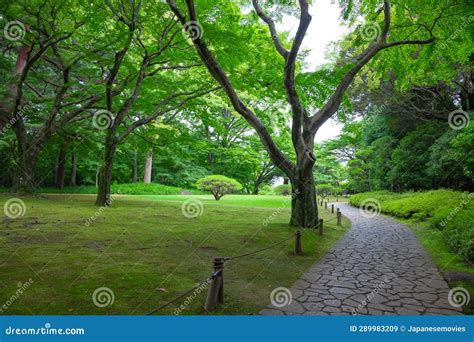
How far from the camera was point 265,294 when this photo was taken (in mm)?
4496

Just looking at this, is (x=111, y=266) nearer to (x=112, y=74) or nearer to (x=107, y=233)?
(x=107, y=233)

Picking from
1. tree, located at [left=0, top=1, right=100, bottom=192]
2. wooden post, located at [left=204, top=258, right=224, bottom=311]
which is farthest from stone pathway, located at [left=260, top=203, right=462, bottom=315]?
tree, located at [left=0, top=1, right=100, bottom=192]

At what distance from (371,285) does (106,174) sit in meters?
12.0

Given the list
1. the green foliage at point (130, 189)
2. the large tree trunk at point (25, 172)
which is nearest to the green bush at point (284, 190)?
the green foliage at point (130, 189)

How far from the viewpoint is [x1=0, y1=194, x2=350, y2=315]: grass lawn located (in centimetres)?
388

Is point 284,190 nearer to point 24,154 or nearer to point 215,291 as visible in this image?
point 24,154

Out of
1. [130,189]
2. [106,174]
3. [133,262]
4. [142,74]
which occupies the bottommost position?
[130,189]

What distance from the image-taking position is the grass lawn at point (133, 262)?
3879 millimetres

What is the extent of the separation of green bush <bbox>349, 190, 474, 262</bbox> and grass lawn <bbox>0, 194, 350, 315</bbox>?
3042 millimetres

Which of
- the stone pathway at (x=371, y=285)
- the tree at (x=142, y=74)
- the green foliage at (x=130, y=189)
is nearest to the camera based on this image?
the stone pathway at (x=371, y=285)

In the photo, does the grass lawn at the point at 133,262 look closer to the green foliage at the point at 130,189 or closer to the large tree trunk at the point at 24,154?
the large tree trunk at the point at 24,154

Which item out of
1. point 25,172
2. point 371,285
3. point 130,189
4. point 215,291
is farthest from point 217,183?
point 215,291

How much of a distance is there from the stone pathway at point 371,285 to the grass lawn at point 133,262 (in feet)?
1.36

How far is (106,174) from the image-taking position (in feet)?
44.8
